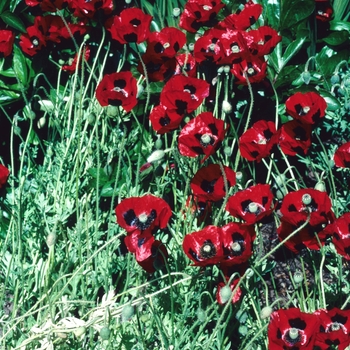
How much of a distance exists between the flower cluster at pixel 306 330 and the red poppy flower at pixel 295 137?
22.7 inches

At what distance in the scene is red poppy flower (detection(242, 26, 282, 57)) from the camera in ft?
7.36

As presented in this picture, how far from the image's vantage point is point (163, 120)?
80.1 inches

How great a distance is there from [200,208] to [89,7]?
29.4 inches

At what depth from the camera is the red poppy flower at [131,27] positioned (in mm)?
2318

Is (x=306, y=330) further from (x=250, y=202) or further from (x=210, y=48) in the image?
(x=210, y=48)

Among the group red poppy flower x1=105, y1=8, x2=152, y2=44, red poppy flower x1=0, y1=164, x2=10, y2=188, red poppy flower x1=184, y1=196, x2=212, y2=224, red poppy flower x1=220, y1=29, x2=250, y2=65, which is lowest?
red poppy flower x1=184, y1=196, x2=212, y2=224

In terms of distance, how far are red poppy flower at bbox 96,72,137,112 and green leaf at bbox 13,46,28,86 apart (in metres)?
0.66

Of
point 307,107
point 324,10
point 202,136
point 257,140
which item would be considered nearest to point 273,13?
point 324,10

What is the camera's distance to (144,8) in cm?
299

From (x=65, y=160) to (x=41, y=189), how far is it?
0.13 metres

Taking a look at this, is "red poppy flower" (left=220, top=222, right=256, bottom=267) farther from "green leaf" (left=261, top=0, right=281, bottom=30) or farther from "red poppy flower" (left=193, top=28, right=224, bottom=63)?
"green leaf" (left=261, top=0, right=281, bottom=30)

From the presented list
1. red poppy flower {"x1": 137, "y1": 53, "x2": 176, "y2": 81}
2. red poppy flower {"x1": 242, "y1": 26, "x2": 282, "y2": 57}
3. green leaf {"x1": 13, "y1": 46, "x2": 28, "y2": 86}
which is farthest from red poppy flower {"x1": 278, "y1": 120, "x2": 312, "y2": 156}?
green leaf {"x1": 13, "y1": 46, "x2": 28, "y2": 86}

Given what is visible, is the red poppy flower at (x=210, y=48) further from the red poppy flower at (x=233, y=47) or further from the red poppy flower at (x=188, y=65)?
the red poppy flower at (x=188, y=65)

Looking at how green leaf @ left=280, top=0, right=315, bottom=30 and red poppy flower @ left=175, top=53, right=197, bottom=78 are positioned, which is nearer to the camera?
red poppy flower @ left=175, top=53, right=197, bottom=78
